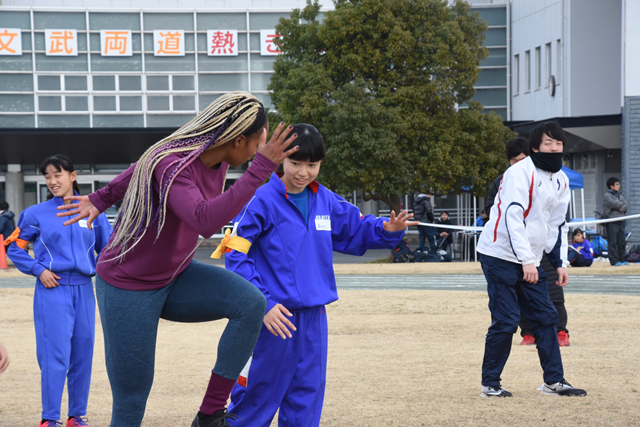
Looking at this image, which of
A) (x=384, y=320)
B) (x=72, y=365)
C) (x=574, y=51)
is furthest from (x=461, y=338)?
(x=574, y=51)

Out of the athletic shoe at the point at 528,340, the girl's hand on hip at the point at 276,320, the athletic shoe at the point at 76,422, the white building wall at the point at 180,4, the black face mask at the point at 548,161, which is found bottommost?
the athletic shoe at the point at 528,340

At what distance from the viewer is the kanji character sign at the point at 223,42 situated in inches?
1433

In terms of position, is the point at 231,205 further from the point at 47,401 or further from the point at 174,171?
the point at 47,401

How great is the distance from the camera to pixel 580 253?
63.9ft

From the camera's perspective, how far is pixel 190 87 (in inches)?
1446

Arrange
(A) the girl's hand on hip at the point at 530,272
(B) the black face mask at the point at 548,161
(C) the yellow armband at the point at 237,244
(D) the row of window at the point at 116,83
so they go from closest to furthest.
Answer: (C) the yellow armband at the point at 237,244, (A) the girl's hand on hip at the point at 530,272, (B) the black face mask at the point at 548,161, (D) the row of window at the point at 116,83

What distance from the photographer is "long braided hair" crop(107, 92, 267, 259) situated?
3262mm

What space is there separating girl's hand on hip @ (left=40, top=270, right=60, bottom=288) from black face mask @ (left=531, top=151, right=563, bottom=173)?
362 cm

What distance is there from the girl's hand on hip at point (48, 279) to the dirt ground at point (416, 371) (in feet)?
3.46

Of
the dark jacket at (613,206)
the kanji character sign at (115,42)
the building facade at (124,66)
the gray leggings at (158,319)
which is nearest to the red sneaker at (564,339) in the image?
the gray leggings at (158,319)

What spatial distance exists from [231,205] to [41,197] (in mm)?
36099

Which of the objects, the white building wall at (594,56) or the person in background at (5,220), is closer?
the person in background at (5,220)

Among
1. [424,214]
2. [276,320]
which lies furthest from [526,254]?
[424,214]

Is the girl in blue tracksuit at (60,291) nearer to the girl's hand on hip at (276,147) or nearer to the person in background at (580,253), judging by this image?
the girl's hand on hip at (276,147)
